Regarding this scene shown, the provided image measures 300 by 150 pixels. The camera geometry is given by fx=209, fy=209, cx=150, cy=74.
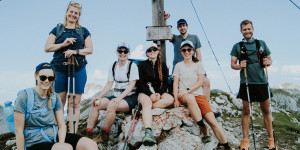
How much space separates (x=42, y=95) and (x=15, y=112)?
53 cm

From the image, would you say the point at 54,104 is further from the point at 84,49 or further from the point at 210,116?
the point at 210,116

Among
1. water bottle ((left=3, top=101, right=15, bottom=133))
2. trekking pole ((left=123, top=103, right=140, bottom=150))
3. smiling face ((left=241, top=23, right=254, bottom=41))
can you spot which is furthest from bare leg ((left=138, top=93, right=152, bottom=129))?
smiling face ((left=241, top=23, right=254, bottom=41))

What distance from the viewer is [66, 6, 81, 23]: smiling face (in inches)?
224

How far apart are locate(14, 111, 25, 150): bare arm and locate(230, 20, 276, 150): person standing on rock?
18.5 feet

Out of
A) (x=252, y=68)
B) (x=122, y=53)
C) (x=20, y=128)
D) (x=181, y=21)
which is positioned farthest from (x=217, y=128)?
(x=20, y=128)

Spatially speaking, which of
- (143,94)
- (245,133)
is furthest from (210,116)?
(143,94)

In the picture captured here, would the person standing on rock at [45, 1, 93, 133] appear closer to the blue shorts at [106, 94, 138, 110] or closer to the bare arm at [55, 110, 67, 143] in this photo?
the blue shorts at [106, 94, 138, 110]

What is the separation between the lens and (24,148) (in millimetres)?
3607

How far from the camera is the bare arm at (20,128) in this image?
354 centimetres

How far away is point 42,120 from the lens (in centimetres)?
381

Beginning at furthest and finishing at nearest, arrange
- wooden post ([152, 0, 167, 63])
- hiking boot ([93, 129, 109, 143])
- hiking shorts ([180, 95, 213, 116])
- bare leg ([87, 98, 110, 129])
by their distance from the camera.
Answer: wooden post ([152, 0, 167, 63])
hiking boot ([93, 129, 109, 143])
bare leg ([87, 98, 110, 129])
hiking shorts ([180, 95, 213, 116])

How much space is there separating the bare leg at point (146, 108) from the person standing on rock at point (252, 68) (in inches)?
113

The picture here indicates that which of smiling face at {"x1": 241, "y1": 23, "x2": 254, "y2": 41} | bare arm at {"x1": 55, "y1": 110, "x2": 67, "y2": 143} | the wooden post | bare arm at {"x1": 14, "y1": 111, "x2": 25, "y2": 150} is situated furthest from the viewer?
the wooden post

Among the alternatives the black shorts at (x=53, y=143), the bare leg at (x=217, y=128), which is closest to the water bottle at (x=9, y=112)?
the black shorts at (x=53, y=143)
